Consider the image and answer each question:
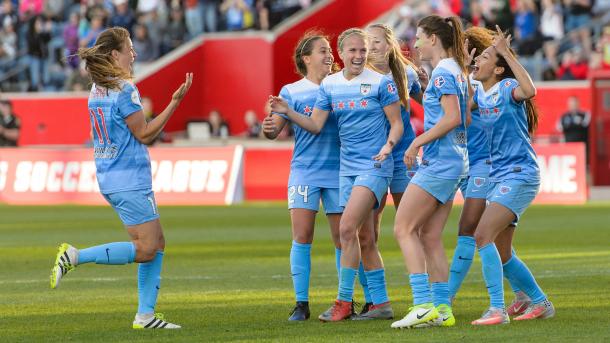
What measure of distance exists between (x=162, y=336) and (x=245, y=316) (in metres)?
1.34

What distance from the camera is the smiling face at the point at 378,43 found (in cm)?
1078

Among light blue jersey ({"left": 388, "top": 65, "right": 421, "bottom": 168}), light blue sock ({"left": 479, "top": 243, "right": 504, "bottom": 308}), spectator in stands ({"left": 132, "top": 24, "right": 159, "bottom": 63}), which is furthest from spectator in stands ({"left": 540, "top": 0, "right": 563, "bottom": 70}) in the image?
light blue sock ({"left": 479, "top": 243, "right": 504, "bottom": 308})

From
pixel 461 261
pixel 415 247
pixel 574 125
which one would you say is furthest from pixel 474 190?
pixel 574 125

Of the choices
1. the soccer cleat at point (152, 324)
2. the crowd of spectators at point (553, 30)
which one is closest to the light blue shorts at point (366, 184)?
the soccer cleat at point (152, 324)

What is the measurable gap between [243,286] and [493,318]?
394 cm

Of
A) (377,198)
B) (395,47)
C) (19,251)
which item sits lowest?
(19,251)

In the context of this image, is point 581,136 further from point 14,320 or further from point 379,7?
point 14,320

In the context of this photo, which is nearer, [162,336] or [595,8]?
[162,336]

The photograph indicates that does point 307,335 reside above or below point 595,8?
below

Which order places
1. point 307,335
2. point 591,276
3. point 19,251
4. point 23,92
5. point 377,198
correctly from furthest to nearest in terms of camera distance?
point 23,92 < point 19,251 < point 591,276 < point 377,198 < point 307,335

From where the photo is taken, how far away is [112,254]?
987cm

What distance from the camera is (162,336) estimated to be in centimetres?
955


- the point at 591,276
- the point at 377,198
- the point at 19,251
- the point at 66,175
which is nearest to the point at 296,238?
the point at 377,198

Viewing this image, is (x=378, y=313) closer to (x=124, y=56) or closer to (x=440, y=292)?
(x=440, y=292)
